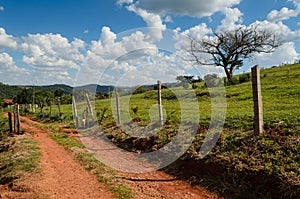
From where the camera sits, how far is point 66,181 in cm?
671

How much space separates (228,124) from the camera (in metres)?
8.94

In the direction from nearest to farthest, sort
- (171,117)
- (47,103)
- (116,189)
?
1. (116,189)
2. (171,117)
3. (47,103)

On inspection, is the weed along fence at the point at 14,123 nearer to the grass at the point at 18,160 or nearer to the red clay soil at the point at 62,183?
the grass at the point at 18,160

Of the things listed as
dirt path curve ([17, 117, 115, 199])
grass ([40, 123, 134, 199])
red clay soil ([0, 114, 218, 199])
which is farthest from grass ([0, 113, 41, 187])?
grass ([40, 123, 134, 199])

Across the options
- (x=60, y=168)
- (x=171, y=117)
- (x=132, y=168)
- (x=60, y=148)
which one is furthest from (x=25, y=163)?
(x=171, y=117)

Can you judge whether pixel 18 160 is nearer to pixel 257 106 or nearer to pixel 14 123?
pixel 14 123

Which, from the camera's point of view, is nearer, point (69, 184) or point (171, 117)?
point (69, 184)

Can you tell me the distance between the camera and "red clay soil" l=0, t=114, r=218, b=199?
584cm

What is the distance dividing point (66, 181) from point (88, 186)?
722 mm

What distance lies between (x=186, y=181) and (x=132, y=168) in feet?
5.84

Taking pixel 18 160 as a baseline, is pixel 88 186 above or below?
below

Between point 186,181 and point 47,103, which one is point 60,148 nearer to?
point 186,181

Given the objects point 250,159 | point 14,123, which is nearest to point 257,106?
point 250,159

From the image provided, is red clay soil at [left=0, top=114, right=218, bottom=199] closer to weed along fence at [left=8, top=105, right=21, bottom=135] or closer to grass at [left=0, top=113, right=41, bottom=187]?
grass at [left=0, top=113, right=41, bottom=187]
